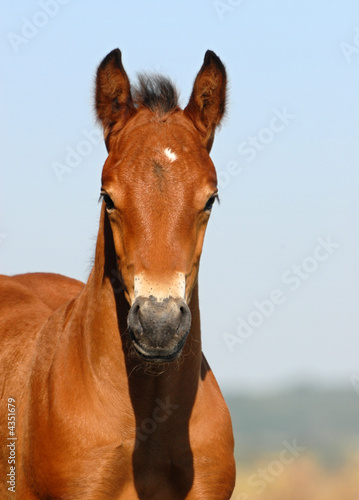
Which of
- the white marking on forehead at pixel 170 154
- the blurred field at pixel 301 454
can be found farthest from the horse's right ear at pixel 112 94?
the blurred field at pixel 301 454

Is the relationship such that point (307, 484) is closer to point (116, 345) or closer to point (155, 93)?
point (116, 345)

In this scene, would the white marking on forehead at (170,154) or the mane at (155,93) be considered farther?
the mane at (155,93)

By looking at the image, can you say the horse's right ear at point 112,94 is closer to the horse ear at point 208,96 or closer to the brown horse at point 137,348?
the brown horse at point 137,348

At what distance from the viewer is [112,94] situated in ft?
16.3

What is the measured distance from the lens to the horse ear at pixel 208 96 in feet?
16.5

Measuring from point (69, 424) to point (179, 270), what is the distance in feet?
3.97

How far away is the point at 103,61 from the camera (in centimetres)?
491

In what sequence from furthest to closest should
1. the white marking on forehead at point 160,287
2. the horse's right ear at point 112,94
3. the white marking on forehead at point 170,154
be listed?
the horse's right ear at point 112,94, the white marking on forehead at point 170,154, the white marking on forehead at point 160,287

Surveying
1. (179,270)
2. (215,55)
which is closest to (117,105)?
(215,55)

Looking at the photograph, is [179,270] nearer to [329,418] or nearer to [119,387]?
[119,387]

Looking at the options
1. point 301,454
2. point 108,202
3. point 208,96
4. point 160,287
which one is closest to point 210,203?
point 108,202

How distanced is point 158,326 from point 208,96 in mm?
1829

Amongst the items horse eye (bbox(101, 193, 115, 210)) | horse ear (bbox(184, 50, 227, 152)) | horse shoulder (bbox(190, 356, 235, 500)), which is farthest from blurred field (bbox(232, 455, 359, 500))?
horse eye (bbox(101, 193, 115, 210))

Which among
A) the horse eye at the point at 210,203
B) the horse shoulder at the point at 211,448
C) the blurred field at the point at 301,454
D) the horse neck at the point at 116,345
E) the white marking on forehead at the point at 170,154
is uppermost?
the white marking on forehead at the point at 170,154
